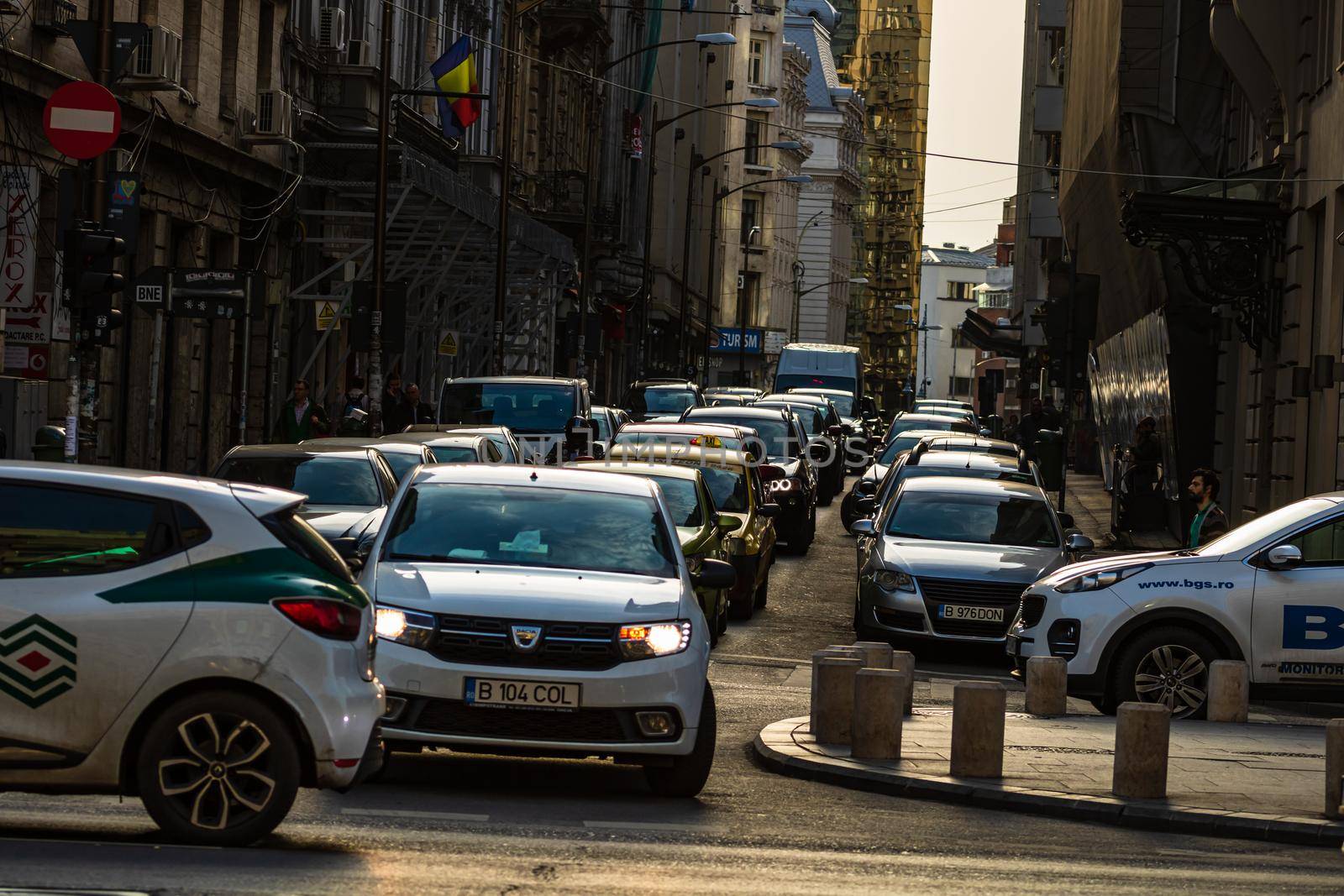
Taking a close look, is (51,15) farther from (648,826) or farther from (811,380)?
(811,380)

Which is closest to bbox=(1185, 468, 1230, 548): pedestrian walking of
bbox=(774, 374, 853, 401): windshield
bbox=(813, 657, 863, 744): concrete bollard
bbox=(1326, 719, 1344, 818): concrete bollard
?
bbox=(813, 657, 863, 744): concrete bollard

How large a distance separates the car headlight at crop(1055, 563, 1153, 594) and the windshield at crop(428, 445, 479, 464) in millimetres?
8178

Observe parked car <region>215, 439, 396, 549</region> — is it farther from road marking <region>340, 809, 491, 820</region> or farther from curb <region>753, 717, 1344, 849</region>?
road marking <region>340, 809, 491, 820</region>

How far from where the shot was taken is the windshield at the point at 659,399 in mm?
45438

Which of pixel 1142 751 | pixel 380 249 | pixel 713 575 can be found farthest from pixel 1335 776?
pixel 380 249

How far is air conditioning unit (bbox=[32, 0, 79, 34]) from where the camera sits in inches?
965

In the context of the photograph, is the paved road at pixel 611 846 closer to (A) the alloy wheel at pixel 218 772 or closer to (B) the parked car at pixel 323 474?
(A) the alloy wheel at pixel 218 772

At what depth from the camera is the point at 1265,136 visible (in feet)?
102

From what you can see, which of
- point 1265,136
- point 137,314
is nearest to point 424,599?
point 137,314

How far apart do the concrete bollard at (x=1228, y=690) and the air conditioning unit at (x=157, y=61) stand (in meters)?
17.7

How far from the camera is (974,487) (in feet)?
70.8

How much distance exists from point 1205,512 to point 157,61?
50.8 feet

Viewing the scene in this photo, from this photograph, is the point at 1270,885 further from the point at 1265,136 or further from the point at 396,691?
the point at 1265,136

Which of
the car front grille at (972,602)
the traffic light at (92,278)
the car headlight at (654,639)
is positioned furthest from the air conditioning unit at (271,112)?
the car headlight at (654,639)
